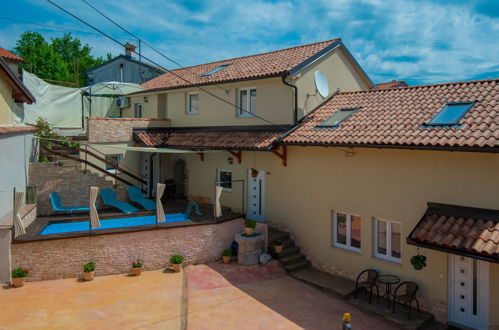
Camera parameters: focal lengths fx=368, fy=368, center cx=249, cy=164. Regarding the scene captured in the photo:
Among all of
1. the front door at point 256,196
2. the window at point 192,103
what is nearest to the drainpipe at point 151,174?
the window at point 192,103

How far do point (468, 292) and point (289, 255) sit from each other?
7.21m

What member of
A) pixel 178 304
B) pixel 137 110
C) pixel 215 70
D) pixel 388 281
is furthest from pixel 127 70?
pixel 388 281

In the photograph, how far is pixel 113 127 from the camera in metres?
22.1

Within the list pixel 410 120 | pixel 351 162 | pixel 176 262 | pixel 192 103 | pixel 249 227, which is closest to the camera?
pixel 410 120

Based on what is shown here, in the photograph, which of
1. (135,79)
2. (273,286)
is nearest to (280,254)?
(273,286)

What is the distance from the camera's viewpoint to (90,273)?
14477mm

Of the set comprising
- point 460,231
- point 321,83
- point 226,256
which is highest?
point 321,83

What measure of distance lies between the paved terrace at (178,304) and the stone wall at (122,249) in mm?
468

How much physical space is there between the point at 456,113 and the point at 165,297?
12.4m

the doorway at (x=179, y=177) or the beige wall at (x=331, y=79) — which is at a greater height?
the beige wall at (x=331, y=79)

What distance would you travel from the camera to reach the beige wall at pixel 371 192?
11.7 meters

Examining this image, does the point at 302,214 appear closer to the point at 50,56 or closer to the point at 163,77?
the point at 163,77

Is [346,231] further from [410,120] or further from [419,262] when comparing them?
[410,120]

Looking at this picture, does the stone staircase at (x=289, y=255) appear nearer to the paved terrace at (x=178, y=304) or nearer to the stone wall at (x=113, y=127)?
the paved terrace at (x=178, y=304)
